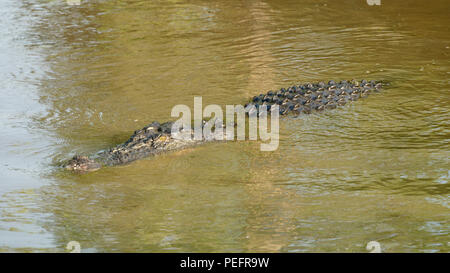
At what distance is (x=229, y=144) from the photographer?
713 cm

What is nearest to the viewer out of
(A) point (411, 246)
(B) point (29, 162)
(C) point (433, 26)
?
(A) point (411, 246)

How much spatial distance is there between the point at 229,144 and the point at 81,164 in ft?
5.87

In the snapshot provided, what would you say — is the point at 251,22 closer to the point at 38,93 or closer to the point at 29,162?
the point at 38,93

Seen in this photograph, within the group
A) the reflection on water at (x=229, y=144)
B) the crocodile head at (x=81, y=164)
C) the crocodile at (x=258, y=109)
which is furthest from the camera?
the crocodile at (x=258, y=109)

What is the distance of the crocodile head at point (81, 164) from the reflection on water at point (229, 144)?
0.28ft

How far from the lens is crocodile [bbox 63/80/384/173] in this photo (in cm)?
648

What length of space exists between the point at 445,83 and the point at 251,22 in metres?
5.41

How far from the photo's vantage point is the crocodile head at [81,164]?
20.3 feet

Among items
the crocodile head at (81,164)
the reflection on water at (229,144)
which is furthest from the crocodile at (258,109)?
the reflection on water at (229,144)

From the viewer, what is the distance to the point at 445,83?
29.2 feet

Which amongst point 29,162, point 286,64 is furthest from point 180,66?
point 29,162

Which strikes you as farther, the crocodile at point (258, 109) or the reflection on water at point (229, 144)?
the crocodile at point (258, 109)

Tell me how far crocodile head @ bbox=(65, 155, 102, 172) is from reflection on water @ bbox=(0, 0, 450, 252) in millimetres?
86

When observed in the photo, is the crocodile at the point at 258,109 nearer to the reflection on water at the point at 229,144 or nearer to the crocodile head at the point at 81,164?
the crocodile head at the point at 81,164
